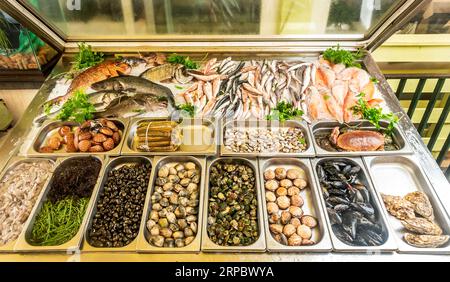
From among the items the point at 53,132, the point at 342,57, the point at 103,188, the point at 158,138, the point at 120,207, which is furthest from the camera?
the point at 342,57

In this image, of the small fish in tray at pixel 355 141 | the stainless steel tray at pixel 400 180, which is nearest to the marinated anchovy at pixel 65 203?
the small fish in tray at pixel 355 141

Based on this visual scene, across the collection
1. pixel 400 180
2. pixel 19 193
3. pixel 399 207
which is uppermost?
pixel 400 180

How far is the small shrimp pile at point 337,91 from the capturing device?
2727 millimetres

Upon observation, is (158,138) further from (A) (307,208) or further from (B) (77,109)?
(A) (307,208)

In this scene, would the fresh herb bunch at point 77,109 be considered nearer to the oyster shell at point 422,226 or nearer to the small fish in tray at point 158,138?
the small fish in tray at point 158,138

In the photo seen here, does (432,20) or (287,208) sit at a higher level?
(432,20)

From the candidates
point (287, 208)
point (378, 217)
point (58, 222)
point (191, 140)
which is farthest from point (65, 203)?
point (378, 217)

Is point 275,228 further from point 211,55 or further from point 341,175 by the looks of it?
point 211,55

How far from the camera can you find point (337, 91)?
9.25 ft

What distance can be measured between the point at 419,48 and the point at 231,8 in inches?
98.3

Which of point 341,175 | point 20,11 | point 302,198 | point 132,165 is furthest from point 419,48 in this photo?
point 20,11

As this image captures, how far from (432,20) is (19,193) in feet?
12.8

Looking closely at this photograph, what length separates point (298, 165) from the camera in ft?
8.11
